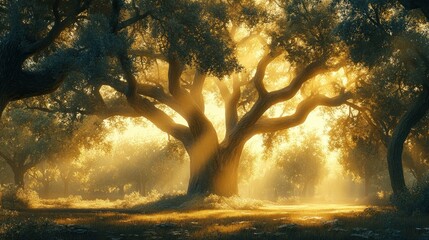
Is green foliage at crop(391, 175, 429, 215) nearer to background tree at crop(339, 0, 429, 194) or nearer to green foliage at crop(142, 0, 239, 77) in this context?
background tree at crop(339, 0, 429, 194)

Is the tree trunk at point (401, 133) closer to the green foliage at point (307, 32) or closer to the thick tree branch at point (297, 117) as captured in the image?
the green foliage at point (307, 32)

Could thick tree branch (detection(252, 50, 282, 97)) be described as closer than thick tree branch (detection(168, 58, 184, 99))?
No

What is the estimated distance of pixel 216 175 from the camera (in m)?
35.6

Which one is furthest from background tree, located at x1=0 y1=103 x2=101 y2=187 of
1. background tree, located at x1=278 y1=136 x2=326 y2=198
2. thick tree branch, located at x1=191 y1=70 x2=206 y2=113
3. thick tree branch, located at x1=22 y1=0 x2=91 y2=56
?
background tree, located at x1=278 y1=136 x2=326 y2=198

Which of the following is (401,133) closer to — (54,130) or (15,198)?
(15,198)

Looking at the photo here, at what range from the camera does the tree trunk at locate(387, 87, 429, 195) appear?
2567 centimetres

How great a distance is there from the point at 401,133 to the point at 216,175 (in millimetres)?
13762

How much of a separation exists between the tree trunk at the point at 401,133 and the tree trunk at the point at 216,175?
40.7 ft

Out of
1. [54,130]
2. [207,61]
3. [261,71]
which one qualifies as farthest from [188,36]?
[54,130]

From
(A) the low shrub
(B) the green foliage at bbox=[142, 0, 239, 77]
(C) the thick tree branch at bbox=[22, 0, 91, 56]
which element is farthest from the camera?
(A) the low shrub

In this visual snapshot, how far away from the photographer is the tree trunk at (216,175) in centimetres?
3531

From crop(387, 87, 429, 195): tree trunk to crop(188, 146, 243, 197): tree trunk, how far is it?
12.4 m

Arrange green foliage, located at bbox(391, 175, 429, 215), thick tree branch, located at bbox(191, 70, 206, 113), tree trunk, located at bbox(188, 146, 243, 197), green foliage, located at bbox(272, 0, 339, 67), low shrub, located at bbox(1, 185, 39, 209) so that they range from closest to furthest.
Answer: green foliage, located at bbox(391, 175, 429, 215)
green foliage, located at bbox(272, 0, 339, 67)
low shrub, located at bbox(1, 185, 39, 209)
tree trunk, located at bbox(188, 146, 243, 197)
thick tree branch, located at bbox(191, 70, 206, 113)

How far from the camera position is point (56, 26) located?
18.7m
